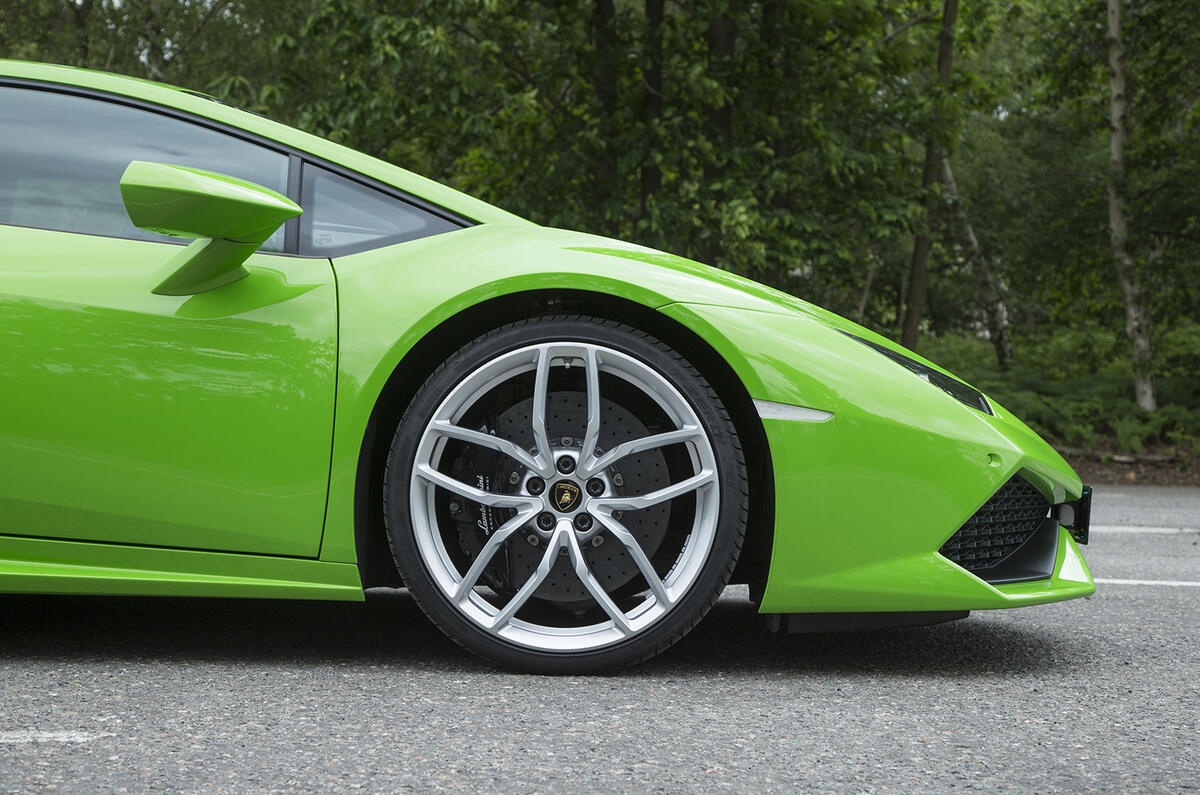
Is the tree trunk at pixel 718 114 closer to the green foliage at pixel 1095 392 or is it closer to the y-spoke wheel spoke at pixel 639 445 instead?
the green foliage at pixel 1095 392

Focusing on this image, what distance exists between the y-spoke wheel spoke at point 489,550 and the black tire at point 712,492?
48 millimetres

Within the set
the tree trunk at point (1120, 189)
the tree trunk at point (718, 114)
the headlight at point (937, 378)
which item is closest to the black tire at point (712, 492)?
the headlight at point (937, 378)

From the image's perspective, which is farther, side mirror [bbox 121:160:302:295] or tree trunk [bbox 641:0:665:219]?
tree trunk [bbox 641:0:665:219]

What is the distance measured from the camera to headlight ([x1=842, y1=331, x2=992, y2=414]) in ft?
8.71

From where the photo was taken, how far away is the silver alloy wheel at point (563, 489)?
2.49m

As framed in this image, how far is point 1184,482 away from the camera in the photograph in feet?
34.3

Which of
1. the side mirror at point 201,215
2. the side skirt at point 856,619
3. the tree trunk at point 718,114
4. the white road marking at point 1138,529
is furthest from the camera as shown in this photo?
the tree trunk at point 718,114

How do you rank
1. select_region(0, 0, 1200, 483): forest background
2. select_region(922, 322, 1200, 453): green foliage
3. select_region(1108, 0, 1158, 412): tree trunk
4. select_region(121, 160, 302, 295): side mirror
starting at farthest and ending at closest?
1. select_region(1108, 0, 1158, 412): tree trunk
2. select_region(922, 322, 1200, 453): green foliage
3. select_region(0, 0, 1200, 483): forest background
4. select_region(121, 160, 302, 295): side mirror

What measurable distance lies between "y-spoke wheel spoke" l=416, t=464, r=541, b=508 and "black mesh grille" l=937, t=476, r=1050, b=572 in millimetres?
943

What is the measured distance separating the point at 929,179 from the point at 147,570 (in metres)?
11.4

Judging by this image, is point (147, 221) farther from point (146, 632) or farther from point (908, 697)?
point (908, 697)

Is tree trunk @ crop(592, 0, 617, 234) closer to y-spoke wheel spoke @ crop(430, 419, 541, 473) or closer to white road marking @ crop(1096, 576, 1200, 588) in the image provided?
white road marking @ crop(1096, 576, 1200, 588)

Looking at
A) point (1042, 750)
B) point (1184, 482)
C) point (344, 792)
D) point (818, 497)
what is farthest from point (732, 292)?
point (1184, 482)

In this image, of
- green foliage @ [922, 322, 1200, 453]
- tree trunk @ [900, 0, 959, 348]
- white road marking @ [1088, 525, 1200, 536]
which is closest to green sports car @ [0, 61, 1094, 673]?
white road marking @ [1088, 525, 1200, 536]
